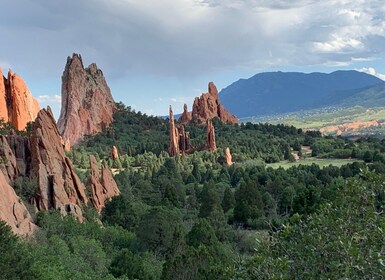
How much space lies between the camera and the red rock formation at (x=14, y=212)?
121ft

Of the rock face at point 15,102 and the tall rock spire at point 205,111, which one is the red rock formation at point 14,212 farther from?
the tall rock spire at point 205,111

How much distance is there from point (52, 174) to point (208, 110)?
128582mm

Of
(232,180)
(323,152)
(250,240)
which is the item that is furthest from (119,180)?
(323,152)

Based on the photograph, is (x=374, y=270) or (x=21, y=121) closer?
(x=374, y=270)

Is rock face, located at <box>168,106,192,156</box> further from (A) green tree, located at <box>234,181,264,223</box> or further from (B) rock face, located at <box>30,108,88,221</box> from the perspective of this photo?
(B) rock face, located at <box>30,108,88,221</box>

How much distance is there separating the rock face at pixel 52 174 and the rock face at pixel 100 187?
3087 mm

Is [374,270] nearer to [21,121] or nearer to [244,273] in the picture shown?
[244,273]

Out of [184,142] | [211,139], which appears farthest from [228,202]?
[184,142]

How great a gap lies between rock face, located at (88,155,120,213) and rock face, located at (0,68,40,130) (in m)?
40.0

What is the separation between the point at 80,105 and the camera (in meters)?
156

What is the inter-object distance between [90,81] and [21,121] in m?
70.5

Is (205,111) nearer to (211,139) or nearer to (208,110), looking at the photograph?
(208,110)

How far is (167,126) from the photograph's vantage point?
166625 millimetres

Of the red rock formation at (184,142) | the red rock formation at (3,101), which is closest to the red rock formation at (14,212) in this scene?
the red rock formation at (3,101)
